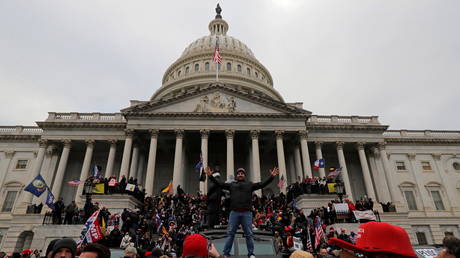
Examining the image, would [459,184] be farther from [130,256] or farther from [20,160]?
[20,160]

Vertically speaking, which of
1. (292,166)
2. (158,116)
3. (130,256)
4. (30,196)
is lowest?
(130,256)

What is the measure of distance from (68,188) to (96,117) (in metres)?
9.66

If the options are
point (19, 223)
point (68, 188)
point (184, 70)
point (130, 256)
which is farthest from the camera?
point (184, 70)

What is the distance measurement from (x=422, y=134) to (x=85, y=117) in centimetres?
4823

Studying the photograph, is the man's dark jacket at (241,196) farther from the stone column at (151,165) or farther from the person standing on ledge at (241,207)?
the stone column at (151,165)

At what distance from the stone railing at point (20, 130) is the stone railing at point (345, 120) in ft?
124

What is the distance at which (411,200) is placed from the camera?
132ft

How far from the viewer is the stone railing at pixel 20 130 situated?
135ft

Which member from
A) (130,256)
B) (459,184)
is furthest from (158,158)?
(459,184)

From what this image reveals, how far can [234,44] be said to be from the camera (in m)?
70.2

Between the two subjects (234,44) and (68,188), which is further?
(234,44)

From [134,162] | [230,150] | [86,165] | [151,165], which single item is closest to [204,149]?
[230,150]

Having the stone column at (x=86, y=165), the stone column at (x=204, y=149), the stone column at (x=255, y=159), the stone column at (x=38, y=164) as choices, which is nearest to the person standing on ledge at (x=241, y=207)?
the stone column at (x=255, y=159)

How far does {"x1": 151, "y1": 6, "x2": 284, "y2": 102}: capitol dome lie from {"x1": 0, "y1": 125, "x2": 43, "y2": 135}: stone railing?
19.9 metres
